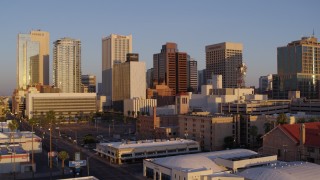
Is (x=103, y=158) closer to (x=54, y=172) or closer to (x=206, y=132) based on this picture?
(x=54, y=172)

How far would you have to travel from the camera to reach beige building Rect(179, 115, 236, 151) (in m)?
96.6

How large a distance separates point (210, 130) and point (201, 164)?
36851 mm

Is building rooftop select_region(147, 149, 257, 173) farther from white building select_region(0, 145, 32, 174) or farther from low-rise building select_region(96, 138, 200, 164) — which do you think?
white building select_region(0, 145, 32, 174)

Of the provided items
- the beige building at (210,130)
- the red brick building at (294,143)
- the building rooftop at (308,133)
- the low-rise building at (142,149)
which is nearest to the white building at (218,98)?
the beige building at (210,130)

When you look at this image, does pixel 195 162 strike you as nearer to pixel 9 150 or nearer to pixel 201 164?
pixel 201 164

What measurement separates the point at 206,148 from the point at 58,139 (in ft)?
148

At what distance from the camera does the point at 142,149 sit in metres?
81.1

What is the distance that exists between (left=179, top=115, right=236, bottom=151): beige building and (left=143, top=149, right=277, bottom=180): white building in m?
27.9

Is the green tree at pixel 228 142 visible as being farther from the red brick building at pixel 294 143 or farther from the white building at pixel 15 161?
the white building at pixel 15 161

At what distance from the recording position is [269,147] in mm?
78312

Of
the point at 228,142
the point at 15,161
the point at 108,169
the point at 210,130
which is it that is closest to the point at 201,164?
the point at 108,169

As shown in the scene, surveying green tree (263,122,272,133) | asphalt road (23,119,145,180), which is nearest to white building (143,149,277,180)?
asphalt road (23,119,145,180)

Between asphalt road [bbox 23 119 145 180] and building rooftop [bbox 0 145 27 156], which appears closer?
asphalt road [bbox 23 119 145 180]

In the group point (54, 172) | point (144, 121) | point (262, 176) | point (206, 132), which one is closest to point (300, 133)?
point (262, 176)
